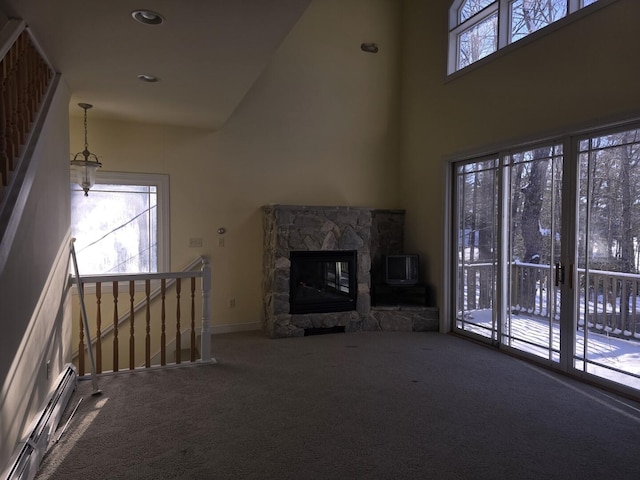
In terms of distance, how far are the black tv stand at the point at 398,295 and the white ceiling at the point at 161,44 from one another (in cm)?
310

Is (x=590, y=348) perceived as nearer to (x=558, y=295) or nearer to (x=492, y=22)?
(x=558, y=295)

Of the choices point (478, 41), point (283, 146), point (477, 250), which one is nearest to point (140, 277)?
point (283, 146)

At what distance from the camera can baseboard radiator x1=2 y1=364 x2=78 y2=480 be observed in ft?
6.98

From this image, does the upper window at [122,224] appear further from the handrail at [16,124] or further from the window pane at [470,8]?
the window pane at [470,8]

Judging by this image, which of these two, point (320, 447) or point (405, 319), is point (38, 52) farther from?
point (405, 319)

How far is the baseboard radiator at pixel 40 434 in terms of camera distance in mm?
2127

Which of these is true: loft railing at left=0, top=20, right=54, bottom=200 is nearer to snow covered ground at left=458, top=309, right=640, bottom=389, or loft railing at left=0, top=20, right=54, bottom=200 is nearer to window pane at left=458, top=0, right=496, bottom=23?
snow covered ground at left=458, top=309, right=640, bottom=389

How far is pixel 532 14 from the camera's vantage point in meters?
4.38

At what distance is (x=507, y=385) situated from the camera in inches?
146

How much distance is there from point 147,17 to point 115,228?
3.08m

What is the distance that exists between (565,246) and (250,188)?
11.7 feet

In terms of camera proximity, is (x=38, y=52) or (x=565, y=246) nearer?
(x=38, y=52)

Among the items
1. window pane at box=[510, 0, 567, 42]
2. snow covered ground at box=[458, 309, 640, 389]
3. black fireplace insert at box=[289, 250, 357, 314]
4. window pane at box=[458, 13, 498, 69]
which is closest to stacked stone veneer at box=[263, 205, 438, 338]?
black fireplace insert at box=[289, 250, 357, 314]

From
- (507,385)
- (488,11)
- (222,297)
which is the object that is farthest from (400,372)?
(488,11)
